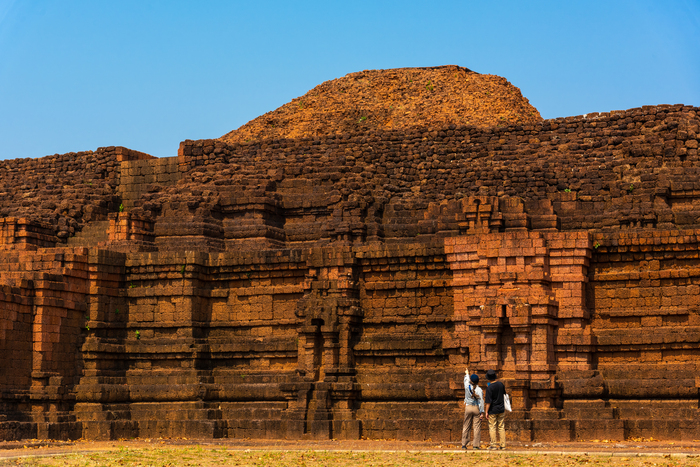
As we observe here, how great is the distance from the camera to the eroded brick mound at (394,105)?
53.0 meters

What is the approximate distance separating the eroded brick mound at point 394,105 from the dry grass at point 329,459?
92.8 feet

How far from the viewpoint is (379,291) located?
33188 millimetres

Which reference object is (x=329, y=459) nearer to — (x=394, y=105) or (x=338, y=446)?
(x=338, y=446)

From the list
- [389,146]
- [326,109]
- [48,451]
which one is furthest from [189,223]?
[326,109]

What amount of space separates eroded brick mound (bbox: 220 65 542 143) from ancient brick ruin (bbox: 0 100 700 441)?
11.8m

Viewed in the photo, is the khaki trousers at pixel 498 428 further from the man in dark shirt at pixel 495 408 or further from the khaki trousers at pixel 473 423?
the khaki trousers at pixel 473 423

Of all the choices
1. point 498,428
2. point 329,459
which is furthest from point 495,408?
point 329,459

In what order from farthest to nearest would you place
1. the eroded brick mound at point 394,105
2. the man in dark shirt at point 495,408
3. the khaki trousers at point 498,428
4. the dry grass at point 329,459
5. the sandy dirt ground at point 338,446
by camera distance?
1. the eroded brick mound at point 394,105
2. the man in dark shirt at point 495,408
3. the khaki trousers at point 498,428
4. the sandy dirt ground at point 338,446
5. the dry grass at point 329,459

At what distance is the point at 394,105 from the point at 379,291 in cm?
2339

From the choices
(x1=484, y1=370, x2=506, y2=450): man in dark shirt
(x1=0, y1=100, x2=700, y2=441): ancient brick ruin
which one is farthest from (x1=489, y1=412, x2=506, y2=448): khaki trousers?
(x1=0, y1=100, x2=700, y2=441): ancient brick ruin

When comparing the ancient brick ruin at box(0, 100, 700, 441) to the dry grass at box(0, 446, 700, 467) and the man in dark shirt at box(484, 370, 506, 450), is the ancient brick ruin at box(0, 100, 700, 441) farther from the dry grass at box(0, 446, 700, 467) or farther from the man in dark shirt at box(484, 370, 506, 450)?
the dry grass at box(0, 446, 700, 467)

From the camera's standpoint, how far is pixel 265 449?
26906mm

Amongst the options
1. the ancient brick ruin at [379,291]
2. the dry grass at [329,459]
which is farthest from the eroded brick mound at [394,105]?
the dry grass at [329,459]

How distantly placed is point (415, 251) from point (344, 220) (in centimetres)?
488
